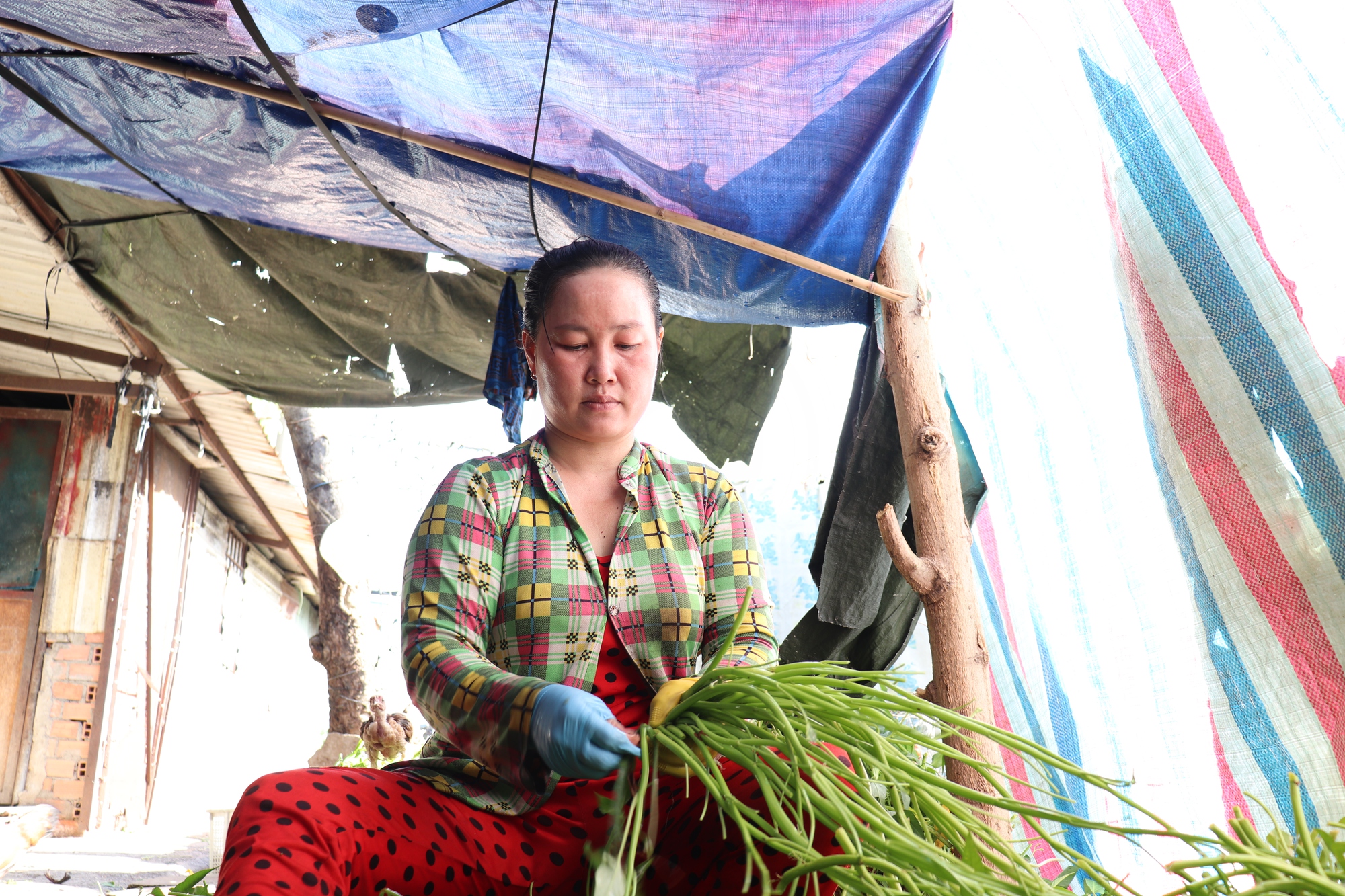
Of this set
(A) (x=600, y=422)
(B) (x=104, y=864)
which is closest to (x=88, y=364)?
(B) (x=104, y=864)

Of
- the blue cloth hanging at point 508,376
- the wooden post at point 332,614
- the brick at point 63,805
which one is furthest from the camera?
the brick at point 63,805

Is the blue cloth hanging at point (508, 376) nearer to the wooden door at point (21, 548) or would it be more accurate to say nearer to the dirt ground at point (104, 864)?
the dirt ground at point (104, 864)

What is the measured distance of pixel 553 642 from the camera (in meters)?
1.56

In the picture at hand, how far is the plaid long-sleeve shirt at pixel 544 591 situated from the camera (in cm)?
144

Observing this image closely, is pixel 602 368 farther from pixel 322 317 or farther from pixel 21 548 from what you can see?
pixel 21 548

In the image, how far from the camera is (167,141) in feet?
9.08

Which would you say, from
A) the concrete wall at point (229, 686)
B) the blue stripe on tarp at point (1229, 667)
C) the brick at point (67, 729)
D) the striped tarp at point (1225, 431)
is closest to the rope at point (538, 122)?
the striped tarp at point (1225, 431)

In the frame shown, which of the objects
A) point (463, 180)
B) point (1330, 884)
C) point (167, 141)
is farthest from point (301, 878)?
point (167, 141)

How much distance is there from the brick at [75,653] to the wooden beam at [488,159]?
579cm

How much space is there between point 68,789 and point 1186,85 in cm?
773

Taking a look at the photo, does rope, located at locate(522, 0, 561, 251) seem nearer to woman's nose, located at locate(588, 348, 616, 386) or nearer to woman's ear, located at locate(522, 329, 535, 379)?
woman's ear, located at locate(522, 329, 535, 379)

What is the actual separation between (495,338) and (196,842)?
598 centimetres

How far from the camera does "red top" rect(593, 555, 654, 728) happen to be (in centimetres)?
161

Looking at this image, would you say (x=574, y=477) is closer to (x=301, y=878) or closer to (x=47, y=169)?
(x=301, y=878)
